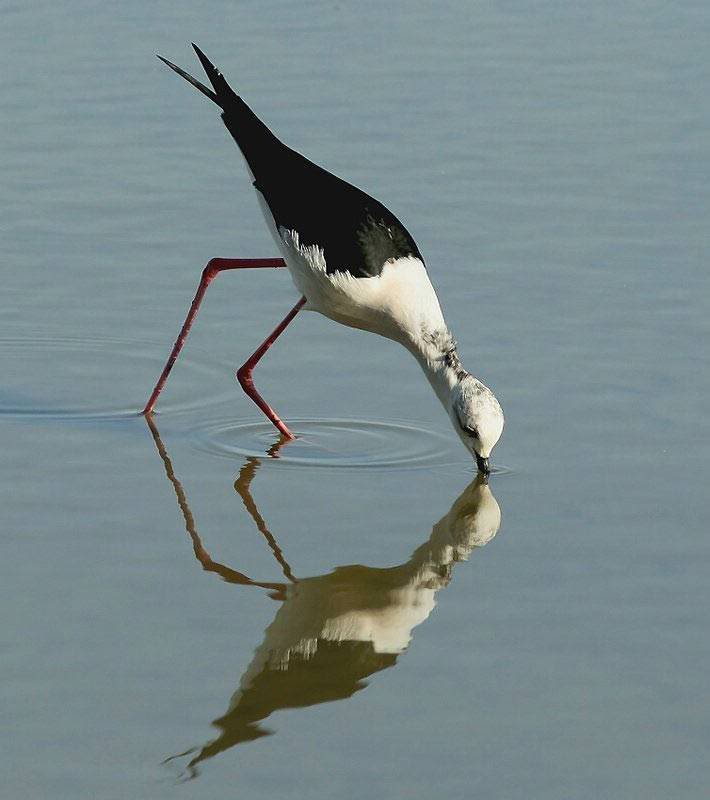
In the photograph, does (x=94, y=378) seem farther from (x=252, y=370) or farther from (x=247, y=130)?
(x=247, y=130)

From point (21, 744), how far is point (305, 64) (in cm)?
918

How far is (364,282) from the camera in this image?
7.72 metres

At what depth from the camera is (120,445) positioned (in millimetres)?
7766

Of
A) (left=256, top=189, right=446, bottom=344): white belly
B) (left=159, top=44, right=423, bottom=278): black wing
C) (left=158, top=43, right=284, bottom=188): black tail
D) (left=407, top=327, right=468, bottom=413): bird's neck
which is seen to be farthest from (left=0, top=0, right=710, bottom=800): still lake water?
(left=158, top=43, right=284, bottom=188): black tail

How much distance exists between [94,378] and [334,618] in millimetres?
2709

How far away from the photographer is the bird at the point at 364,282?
7.63m

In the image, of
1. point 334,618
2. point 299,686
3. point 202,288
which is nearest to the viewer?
point 299,686

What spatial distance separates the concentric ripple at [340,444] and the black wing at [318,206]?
0.69 meters

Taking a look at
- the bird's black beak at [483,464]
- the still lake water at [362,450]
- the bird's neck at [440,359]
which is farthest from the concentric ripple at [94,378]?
the bird's black beak at [483,464]

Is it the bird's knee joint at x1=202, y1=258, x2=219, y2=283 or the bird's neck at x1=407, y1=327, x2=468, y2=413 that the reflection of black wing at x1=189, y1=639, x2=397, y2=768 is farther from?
the bird's knee joint at x1=202, y1=258, x2=219, y2=283

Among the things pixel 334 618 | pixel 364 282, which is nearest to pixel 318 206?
pixel 364 282

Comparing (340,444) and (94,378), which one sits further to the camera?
(94,378)

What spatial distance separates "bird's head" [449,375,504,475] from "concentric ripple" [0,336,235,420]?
140cm

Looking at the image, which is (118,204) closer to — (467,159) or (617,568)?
(467,159)
